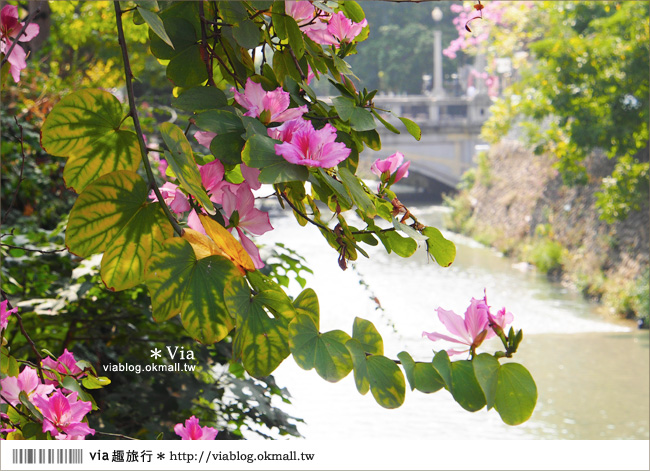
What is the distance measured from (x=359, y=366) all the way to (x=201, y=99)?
211 millimetres

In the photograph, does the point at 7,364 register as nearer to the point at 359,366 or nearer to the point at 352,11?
the point at 359,366

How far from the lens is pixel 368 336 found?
0.49 meters

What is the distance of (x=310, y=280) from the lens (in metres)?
1.96

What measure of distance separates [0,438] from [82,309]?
0.85 m

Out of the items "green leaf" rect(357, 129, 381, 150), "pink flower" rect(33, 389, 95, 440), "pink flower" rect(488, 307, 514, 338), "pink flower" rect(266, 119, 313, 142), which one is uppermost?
"pink flower" rect(266, 119, 313, 142)

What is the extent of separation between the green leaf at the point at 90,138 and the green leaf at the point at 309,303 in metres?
0.14

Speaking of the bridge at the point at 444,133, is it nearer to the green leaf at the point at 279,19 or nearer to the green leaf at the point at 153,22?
the green leaf at the point at 279,19

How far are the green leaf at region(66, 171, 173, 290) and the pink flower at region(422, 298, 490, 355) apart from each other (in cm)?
19

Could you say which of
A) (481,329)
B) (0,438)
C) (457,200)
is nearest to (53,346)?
(0,438)

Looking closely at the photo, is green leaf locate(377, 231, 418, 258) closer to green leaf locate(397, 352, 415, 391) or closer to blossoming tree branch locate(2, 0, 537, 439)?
blossoming tree branch locate(2, 0, 537, 439)

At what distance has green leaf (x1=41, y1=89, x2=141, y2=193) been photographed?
480mm

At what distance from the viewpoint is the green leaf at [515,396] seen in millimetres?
431

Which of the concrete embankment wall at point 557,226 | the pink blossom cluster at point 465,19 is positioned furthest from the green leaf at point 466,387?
the pink blossom cluster at point 465,19

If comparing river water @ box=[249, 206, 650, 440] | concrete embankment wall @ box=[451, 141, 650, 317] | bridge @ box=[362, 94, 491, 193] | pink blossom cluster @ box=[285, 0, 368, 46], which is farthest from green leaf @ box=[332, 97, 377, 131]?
bridge @ box=[362, 94, 491, 193]
